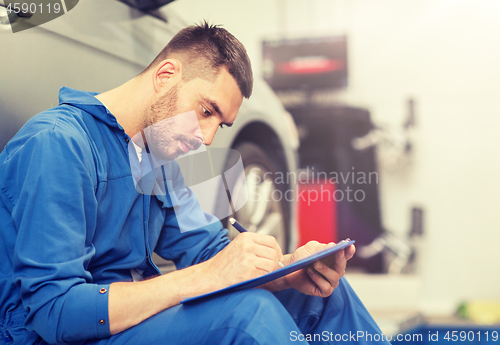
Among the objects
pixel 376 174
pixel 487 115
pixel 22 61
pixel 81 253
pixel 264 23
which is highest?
pixel 264 23

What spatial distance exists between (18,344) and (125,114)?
41 cm

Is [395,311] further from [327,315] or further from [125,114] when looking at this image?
[125,114]

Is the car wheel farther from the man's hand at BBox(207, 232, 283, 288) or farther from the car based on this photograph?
the man's hand at BBox(207, 232, 283, 288)

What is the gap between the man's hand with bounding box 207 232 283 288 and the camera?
57cm

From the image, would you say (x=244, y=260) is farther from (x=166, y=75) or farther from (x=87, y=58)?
(x=87, y=58)

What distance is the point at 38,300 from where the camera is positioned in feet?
1.64

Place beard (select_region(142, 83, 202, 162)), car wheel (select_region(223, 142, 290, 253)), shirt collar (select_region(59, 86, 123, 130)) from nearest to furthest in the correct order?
1. shirt collar (select_region(59, 86, 123, 130))
2. beard (select_region(142, 83, 202, 162))
3. car wheel (select_region(223, 142, 290, 253))

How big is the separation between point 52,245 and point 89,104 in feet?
0.89

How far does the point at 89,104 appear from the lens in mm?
682

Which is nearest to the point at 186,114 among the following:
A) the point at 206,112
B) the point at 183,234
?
the point at 206,112

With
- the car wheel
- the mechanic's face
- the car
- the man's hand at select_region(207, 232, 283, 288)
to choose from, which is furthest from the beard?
the car wheel

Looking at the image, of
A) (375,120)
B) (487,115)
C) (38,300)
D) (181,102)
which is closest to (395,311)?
(375,120)

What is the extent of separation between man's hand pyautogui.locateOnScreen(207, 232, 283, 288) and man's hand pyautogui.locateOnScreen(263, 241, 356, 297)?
0.43ft

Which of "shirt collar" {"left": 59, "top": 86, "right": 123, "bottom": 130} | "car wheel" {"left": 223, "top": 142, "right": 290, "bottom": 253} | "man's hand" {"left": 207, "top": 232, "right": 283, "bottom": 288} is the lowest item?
"car wheel" {"left": 223, "top": 142, "right": 290, "bottom": 253}
